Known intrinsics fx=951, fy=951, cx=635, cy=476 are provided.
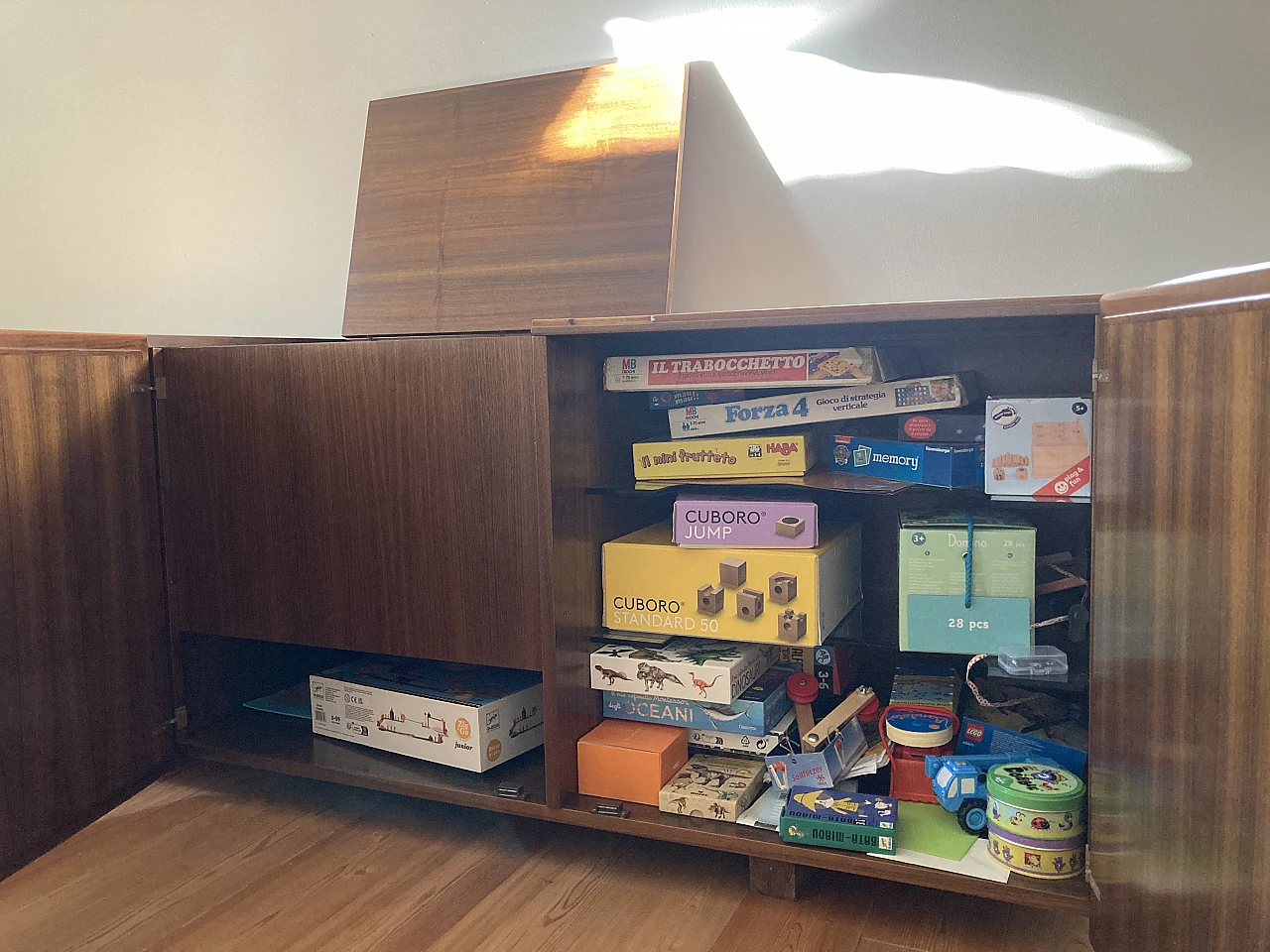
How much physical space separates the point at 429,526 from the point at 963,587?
666 mm

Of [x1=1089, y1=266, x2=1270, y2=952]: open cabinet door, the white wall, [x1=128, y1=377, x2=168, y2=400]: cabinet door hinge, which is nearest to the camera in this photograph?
[x1=1089, y1=266, x2=1270, y2=952]: open cabinet door

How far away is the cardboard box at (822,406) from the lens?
1140 mm

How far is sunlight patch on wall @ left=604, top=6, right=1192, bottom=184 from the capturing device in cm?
127

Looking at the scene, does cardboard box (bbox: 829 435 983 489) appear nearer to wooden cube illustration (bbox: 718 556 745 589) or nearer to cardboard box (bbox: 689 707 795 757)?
wooden cube illustration (bbox: 718 556 745 589)

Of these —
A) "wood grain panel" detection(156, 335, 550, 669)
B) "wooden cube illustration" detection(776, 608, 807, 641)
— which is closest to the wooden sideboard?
"wood grain panel" detection(156, 335, 550, 669)

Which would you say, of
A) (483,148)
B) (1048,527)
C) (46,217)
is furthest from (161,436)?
(1048,527)

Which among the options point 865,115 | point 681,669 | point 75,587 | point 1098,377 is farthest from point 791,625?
point 75,587

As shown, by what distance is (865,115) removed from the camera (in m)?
1.38

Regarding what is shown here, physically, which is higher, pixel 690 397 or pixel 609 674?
pixel 690 397

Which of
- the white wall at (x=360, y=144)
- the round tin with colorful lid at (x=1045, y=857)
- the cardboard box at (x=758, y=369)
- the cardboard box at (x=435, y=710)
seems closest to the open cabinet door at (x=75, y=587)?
the cardboard box at (x=435, y=710)

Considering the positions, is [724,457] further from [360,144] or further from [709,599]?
[360,144]

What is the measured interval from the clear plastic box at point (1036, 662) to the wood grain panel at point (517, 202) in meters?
0.68

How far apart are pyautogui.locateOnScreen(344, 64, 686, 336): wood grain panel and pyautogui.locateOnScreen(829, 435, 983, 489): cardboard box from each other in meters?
0.38

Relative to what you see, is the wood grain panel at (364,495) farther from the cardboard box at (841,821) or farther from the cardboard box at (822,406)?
the cardboard box at (841,821)
